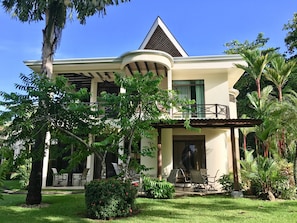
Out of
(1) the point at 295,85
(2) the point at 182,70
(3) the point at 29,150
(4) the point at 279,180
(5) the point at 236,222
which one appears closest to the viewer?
(5) the point at 236,222

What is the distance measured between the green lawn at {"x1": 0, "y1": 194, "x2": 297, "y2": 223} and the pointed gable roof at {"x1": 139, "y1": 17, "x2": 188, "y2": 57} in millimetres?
10276

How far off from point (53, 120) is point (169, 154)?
25.1 feet

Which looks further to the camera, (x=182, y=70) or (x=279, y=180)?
(x=182, y=70)

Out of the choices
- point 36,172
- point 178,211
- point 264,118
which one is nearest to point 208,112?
point 264,118

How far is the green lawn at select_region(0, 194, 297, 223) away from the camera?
7.76 m

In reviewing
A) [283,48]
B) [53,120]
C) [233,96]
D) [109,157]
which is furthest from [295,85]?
[53,120]

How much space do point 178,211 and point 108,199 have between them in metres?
2.42

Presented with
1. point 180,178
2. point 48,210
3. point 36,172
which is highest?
point 36,172

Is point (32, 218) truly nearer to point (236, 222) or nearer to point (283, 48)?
point (236, 222)

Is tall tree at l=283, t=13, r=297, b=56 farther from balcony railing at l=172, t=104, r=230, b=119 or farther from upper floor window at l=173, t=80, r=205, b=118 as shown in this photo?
balcony railing at l=172, t=104, r=230, b=119

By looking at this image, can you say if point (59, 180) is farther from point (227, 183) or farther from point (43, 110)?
point (227, 183)

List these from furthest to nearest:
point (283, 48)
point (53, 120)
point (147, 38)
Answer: point (283, 48), point (147, 38), point (53, 120)

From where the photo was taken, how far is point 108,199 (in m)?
8.09

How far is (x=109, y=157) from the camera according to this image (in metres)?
16.5
